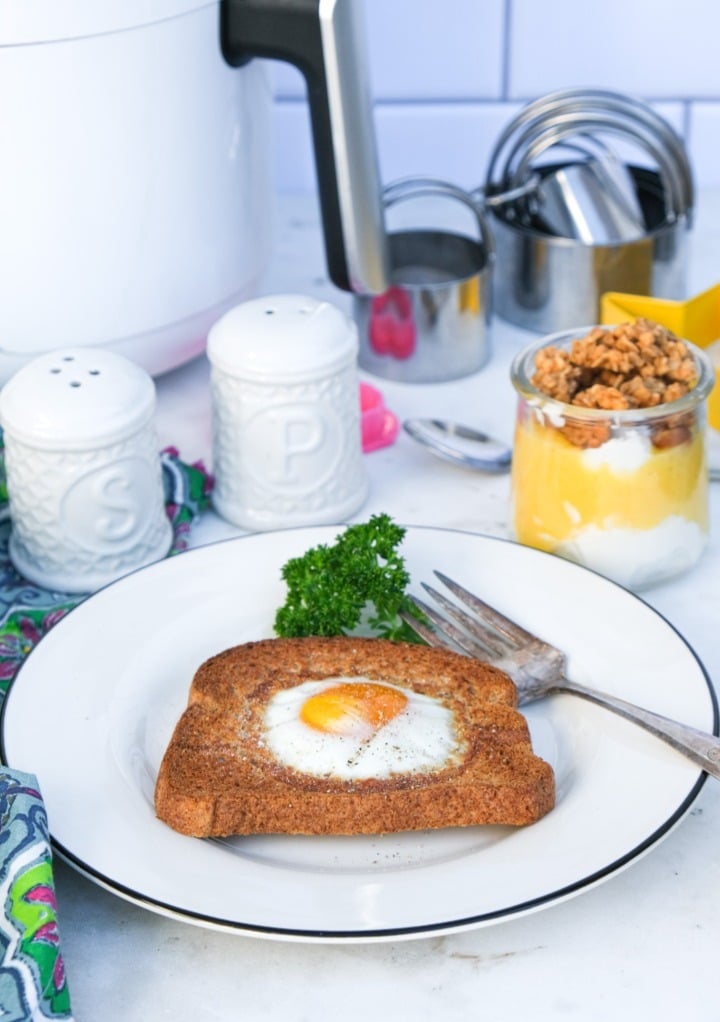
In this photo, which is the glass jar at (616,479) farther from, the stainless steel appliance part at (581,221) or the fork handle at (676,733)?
the stainless steel appliance part at (581,221)

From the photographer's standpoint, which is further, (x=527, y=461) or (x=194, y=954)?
(x=527, y=461)

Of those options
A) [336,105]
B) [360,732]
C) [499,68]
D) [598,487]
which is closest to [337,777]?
[360,732]

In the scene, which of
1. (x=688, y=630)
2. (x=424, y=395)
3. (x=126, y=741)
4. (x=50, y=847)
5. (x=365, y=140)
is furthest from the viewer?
(x=424, y=395)

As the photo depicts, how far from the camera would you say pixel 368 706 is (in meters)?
0.70

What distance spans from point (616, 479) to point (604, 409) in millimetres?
44

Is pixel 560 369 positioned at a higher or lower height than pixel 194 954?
higher

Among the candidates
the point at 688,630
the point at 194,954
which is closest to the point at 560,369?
the point at 688,630

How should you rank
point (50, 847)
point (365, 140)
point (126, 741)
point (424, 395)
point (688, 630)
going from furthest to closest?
point (424, 395), point (365, 140), point (688, 630), point (126, 741), point (50, 847)

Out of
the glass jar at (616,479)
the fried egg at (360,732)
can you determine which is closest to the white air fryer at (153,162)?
the glass jar at (616,479)

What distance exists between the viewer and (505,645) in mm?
807

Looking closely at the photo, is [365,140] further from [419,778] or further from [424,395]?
[419,778]

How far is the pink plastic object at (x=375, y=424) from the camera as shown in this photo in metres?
1.06

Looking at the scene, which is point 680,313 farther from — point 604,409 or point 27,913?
point 27,913

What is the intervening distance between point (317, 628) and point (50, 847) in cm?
24
